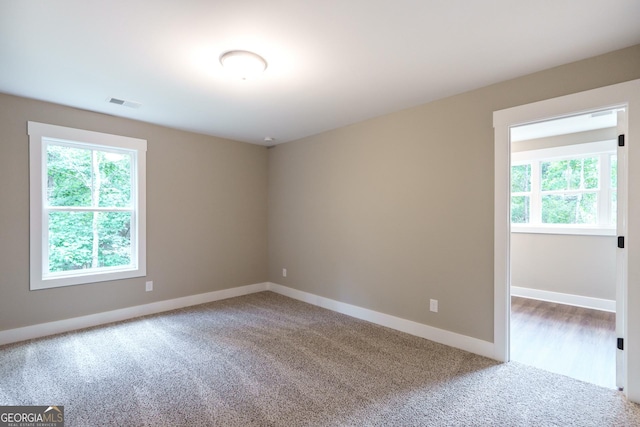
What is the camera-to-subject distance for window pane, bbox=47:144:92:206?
334 cm

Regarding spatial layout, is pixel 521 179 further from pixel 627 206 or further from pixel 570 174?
pixel 627 206

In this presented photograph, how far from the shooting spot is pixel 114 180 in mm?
3795

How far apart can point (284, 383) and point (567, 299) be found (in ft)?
14.4

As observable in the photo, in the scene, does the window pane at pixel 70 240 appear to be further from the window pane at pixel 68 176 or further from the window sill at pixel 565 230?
the window sill at pixel 565 230

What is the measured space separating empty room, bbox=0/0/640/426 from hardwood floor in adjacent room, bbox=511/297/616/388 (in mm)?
71

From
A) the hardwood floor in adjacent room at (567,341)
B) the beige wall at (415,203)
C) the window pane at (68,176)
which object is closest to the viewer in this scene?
the hardwood floor in adjacent room at (567,341)

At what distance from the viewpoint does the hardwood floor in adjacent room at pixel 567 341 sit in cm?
258

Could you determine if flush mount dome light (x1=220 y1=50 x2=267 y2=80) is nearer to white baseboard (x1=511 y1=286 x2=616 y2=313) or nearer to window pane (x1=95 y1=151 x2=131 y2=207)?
window pane (x1=95 y1=151 x2=131 y2=207)

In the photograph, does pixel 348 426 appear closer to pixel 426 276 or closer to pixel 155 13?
pixel 426 276

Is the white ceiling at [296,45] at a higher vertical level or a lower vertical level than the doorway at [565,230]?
higher

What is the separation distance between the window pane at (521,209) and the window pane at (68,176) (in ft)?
20.5

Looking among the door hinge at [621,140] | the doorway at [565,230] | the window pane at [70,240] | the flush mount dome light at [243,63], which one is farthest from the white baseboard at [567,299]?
the window pane at [70,240]

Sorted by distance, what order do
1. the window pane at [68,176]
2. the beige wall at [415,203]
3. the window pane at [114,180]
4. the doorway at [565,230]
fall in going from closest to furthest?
1. the beige wall at [415,203]
2. the window pane at [68,176]
3. the window pane at [114,180]
4. the doorway at [565,230]

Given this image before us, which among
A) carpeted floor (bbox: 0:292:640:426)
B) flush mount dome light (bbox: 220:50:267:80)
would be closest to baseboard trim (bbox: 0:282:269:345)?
carpeted floor (bbox: 0:292:640:426)
